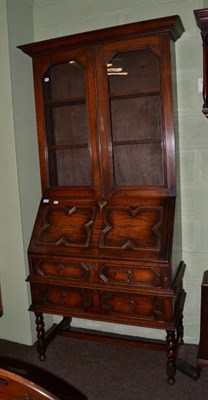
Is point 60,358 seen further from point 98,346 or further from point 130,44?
point 130,44

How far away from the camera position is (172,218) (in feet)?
6.81

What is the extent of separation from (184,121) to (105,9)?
945mm

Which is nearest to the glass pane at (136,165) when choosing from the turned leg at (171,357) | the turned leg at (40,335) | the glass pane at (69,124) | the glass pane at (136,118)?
the glass pane at (136,118)

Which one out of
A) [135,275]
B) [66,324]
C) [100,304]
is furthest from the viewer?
[66,324]

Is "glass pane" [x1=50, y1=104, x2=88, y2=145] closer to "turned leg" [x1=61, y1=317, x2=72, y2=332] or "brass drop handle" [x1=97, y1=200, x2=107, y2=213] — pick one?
"brass drop handle" [x1=97, y1=200, x2=107, y2=213]

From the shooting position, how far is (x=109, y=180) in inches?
90.5

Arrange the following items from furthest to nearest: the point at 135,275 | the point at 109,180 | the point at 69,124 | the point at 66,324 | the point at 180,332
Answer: the point at 66,324 < the point at 69,124 < the point at 180,332 < the point at 109,180 < the point at 135,275

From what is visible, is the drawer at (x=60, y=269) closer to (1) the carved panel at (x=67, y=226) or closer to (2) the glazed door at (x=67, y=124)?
(1) the carved panel at (x=67, y=226)

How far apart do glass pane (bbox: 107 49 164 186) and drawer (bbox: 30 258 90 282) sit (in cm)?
59

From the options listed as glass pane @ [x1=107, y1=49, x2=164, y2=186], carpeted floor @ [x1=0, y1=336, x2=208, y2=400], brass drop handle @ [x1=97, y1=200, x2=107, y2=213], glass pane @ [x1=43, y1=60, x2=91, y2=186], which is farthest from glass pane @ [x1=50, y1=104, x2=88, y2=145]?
carpeted floor @ [x1=0, y1=336, x2=208, y2=400]

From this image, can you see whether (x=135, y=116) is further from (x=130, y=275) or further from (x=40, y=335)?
(x=40, y=335)

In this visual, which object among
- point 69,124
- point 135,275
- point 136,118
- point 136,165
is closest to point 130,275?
point 135,275

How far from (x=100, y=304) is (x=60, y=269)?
332 millimetres

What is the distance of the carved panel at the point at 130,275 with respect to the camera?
2012 millimetres
